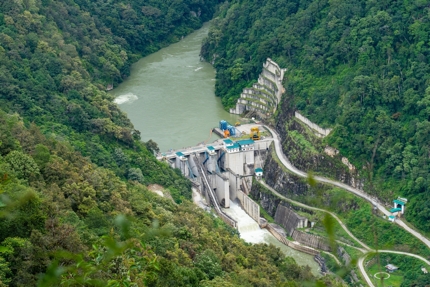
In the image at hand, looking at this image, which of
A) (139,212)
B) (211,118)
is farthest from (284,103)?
(139,212)

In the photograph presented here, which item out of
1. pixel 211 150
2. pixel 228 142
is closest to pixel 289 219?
pixel 211 150

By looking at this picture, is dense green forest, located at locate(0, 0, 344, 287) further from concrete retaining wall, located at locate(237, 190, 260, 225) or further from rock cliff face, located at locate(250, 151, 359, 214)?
rock cliff face, located at locate(250, 151, 359, 214)

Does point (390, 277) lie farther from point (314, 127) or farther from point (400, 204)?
point (314, 127)

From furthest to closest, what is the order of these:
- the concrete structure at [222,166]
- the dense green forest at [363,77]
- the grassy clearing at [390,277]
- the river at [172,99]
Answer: the river at [172,99], the concrete structure at [222,166], the dense green forest at [363,77], the grassy clearing at [390,277]

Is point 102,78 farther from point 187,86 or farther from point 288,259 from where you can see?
point 288,259

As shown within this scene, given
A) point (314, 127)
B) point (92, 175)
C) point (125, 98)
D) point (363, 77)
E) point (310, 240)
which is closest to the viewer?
point (92, 175)

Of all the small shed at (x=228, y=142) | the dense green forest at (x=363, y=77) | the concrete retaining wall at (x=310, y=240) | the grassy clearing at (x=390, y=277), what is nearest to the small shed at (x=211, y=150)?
the small shed at (x=228, y=142)

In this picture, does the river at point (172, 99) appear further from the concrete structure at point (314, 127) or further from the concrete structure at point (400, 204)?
the concrete structure at point (400, 204)
